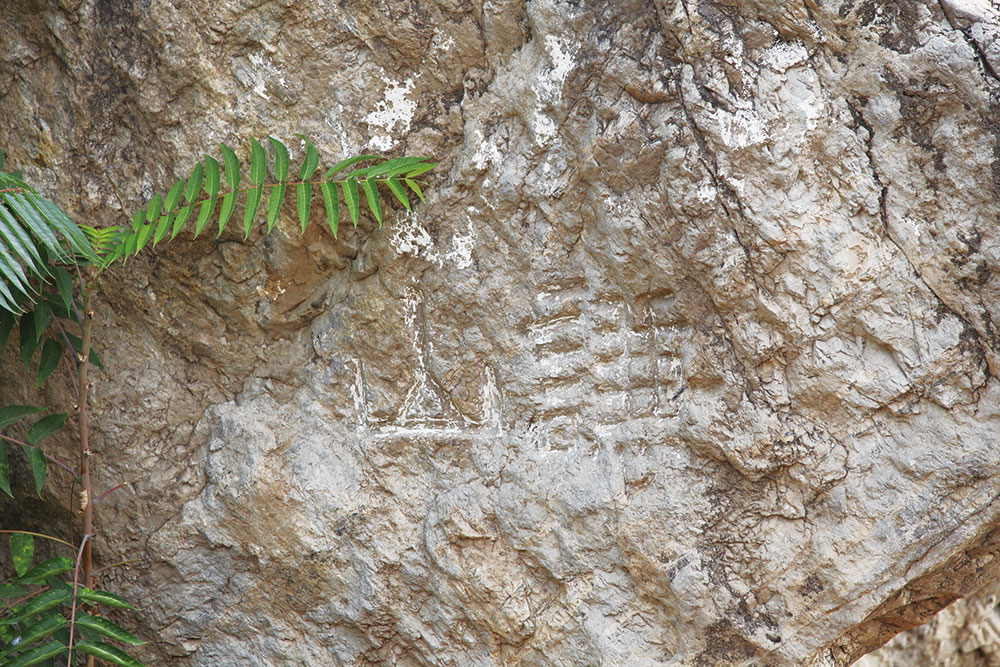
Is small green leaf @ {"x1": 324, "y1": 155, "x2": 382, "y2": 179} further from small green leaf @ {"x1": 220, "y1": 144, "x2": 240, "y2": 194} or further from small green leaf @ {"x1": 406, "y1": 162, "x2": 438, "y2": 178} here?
small green leaf @ {"x1": 220, "y1": 144, "x2": 240, "y2": 194}

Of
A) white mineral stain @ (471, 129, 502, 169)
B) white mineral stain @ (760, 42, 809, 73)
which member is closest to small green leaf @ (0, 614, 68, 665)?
white mineral stain @ (471, 129, 502, 169)

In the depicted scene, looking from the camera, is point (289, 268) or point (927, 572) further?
point (289, 268)

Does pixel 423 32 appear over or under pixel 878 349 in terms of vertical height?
over

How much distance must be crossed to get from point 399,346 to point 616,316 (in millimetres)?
549

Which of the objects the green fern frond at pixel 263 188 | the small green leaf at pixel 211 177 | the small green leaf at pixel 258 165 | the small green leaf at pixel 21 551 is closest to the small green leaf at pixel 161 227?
the green fern frond at pixel 263 188

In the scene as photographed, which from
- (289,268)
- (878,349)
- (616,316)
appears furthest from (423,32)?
(878,349)

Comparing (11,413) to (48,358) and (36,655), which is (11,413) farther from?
(36,655)

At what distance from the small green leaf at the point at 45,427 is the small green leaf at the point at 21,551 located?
0.23 metres

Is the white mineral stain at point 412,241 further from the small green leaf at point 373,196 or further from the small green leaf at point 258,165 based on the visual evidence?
the small green leaf at point 258,165

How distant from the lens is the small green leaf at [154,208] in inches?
71.9

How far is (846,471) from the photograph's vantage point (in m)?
1.79

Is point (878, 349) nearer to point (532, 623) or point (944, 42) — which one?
point (944, 42)

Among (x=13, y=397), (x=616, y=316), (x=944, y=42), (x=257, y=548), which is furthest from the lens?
(x=13, y=397)

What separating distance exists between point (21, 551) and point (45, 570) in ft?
0.48
